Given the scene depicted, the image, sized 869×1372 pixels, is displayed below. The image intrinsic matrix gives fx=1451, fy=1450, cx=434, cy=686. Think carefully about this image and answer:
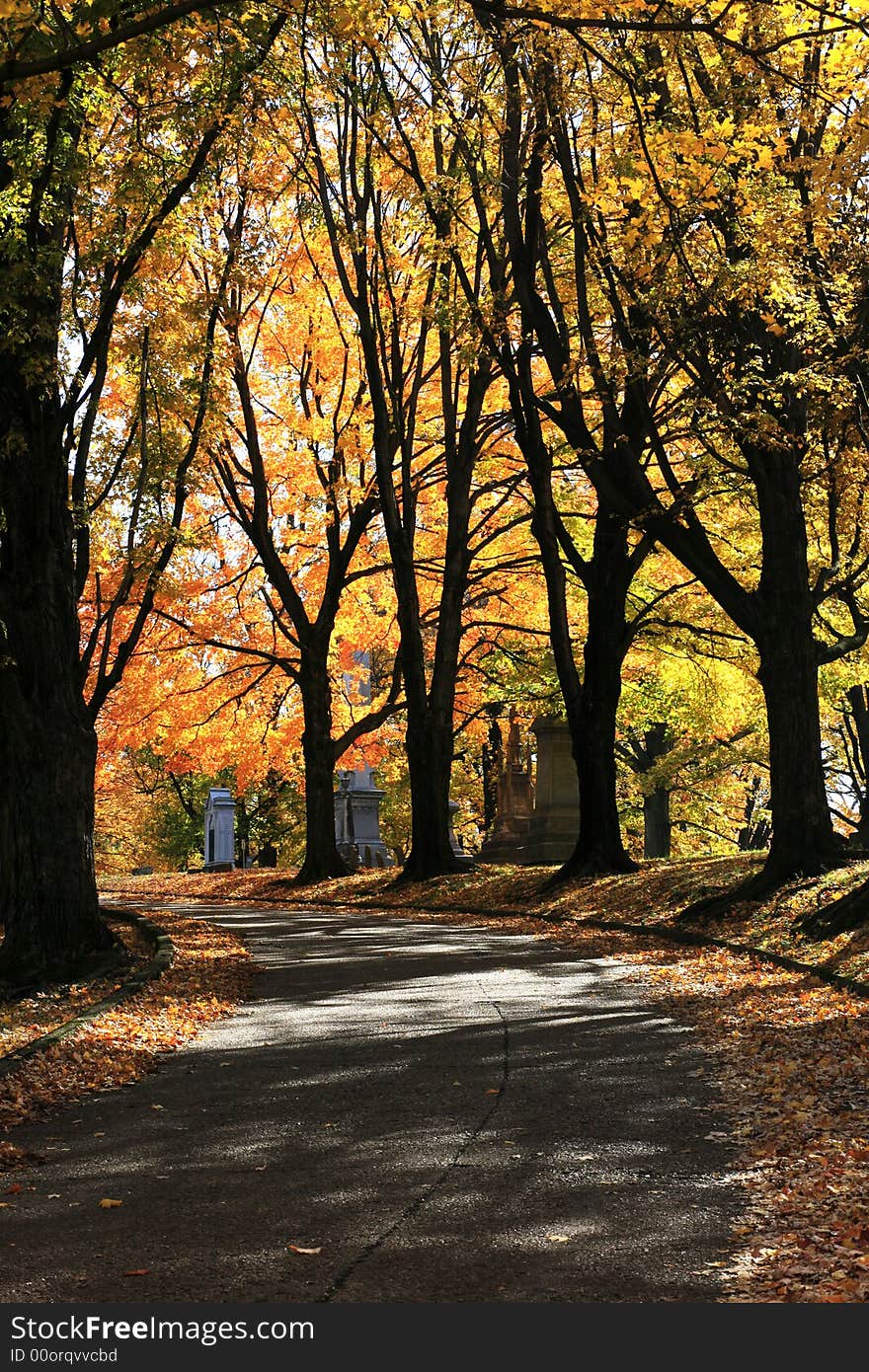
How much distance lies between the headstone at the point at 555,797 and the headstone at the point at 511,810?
5.68 feet

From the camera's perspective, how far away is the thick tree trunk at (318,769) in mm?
30984

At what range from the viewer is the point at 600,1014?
1120cm

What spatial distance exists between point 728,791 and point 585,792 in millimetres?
23927

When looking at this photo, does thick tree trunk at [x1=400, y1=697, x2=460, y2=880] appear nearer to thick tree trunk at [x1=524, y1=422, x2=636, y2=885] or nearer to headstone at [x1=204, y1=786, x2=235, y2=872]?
thick tree trunk at [x1=524, y1=422, x2=636, y2=885]

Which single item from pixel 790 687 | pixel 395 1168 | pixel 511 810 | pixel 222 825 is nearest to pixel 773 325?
pixel 790 687

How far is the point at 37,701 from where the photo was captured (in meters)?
14.1

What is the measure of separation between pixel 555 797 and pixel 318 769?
5.07 metres

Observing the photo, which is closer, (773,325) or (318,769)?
(773,325)

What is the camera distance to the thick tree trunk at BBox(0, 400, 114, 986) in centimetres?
1406

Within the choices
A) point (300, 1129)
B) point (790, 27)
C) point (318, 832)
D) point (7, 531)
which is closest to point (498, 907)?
point (318, 832)

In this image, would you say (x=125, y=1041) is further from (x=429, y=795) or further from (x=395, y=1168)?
(x=429, y=795)

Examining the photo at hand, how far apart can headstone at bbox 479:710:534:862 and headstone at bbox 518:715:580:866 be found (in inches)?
68.2

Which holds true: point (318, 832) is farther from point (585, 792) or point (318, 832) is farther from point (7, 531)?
point (7, 531)

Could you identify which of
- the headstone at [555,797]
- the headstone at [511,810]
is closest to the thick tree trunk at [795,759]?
the headstone at [555,797]
